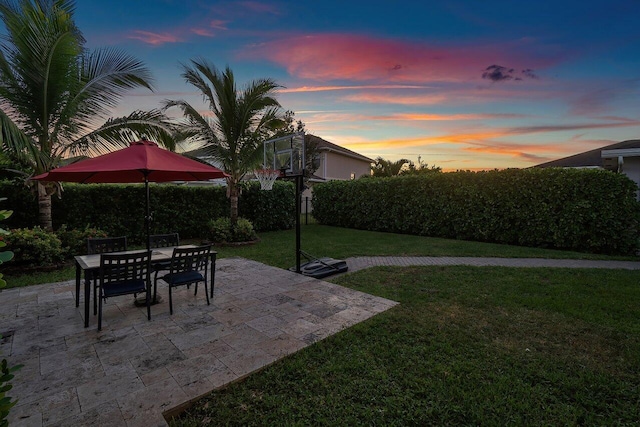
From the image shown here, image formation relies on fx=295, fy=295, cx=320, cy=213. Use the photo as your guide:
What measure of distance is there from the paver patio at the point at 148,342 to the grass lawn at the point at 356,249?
223cm

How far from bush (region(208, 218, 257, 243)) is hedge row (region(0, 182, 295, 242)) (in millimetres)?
1144

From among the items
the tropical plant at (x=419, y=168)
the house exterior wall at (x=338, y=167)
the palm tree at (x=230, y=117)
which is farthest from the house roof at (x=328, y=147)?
the palm tree at (x=230, y=117)

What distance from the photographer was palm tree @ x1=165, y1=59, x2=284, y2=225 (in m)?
9.77

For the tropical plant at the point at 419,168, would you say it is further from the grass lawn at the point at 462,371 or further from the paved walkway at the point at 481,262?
the grass lawn at the point at 462,371

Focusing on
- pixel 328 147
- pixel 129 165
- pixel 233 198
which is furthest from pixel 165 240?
pixel 328 147

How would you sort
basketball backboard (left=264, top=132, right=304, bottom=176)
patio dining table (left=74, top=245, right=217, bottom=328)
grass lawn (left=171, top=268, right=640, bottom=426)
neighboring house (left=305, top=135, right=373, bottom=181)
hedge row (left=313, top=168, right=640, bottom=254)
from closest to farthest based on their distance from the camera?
grass lawn (left=171, top=268, right=640, bottom=426), patio dining table (left=74, top=245, right=217, bottom=328), basketball backboard (left=264, top=132, right=304, bottom=176), hedge row (left=313, top=168, right=640, bottom=254), neighboring house (left=305, top=135, right=373, bottom=181)

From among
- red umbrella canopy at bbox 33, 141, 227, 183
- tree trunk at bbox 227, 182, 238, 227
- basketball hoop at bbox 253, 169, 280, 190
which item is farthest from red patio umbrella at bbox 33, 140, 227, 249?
tree trunk at bbox 227, 182, 238, 227

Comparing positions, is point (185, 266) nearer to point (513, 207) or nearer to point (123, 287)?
point (123, 287)

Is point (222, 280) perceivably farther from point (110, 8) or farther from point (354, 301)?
point (110, 8)

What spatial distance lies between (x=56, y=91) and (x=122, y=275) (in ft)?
18.9

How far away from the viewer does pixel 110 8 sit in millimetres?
7898

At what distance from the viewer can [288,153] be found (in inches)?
307

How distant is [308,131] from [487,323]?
22.5 meters

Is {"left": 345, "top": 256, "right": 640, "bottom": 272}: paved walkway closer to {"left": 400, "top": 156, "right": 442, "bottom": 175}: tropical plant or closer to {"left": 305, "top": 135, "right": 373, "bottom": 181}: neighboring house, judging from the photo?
{"left": 305, "top": 135, "right": 373, "bottom": 181}: neighboring house
